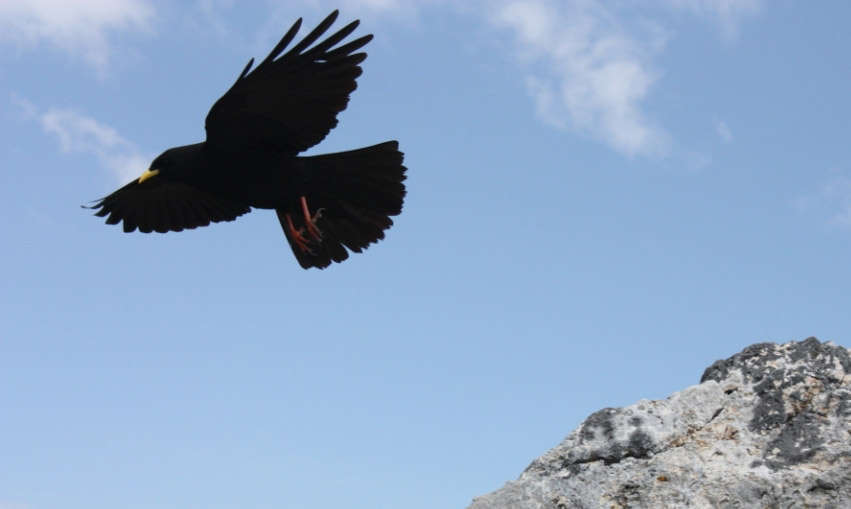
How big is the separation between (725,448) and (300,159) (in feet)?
14.2

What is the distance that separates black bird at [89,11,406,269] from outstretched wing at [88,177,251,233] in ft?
0.92

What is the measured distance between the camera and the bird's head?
6.55 m

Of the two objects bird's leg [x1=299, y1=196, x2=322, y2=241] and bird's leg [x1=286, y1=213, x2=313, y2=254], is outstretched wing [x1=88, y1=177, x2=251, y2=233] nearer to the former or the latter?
bird's leg [x1=286, y1=213, x2=313, y2=254]

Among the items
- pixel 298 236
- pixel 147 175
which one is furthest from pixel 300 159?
pixel 147 175

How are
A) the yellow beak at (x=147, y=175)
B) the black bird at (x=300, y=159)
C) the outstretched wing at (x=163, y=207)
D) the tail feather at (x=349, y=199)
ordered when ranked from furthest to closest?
the outstretched wing at (x=163, y=207) → the yellow beak at (x=147, y=175) → the tail feather at (x=349, y=199) → the black bird at (x=300, y=159)

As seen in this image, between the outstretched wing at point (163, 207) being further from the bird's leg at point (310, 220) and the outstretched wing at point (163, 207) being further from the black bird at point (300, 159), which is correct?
the bird's leg at point (310, 220)

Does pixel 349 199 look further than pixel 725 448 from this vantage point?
Yes

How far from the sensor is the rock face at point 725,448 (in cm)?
259

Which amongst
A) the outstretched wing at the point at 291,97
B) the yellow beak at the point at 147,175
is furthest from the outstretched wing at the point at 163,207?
the outstretched wing at the point at 291,97

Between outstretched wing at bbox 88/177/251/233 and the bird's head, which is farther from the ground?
outstretched wing at bbox 88/177/251/233

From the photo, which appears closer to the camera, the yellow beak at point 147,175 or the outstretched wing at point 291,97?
the outstretched wing at point 291,97

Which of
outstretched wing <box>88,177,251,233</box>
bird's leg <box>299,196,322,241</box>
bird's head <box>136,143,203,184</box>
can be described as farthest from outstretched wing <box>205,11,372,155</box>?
outstretched wing <box>88,177,251,233</box>

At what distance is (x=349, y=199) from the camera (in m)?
6.71

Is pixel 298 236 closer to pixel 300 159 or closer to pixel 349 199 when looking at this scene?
pixel 349 199
